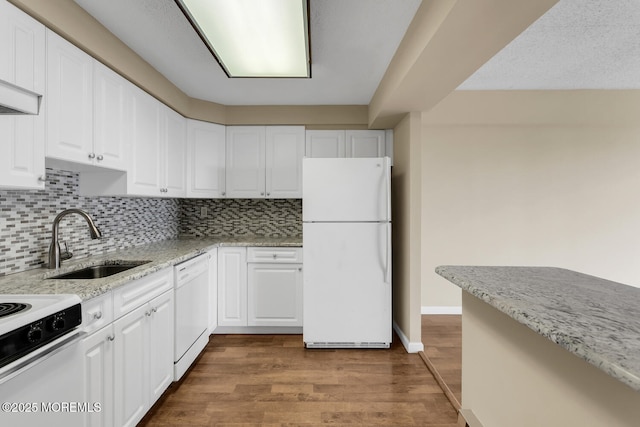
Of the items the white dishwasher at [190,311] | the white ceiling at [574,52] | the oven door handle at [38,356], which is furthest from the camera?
the white dishwasher at [190,311]

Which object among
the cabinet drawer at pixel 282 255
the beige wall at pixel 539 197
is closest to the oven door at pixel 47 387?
the cabinet drawer at pixel 282 255

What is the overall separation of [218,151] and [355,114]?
154 cm

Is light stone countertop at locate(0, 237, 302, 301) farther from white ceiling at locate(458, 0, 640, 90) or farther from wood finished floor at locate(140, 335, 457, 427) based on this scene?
white ceiling at locate(458, 0, 640, 90)

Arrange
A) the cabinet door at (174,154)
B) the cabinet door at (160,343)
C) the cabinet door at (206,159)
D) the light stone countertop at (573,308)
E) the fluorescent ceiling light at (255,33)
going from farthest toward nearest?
the cabinet door at (206,159), the cabinet door at (174,154), the cabinet door at (160,343), the fluorescent ceiling light at (255,33), the light stone countertop at (573,308)

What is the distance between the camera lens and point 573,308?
81 cm

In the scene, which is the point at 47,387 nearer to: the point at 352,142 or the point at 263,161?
the point at 263,161

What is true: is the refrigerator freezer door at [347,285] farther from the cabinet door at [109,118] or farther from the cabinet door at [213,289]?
the cabinet door at [109,118]

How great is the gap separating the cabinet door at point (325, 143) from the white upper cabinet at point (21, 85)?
2.30 m

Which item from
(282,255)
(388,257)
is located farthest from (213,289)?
(388,257)

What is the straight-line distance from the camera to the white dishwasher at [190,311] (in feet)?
7.47

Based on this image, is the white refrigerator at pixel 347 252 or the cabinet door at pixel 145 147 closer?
the cabinet door at pixel 145 147

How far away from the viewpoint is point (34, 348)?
3.40 ft

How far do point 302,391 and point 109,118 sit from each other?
2.23 m

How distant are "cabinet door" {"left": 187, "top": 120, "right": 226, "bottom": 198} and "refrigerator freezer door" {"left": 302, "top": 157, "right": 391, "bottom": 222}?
3.70ft
